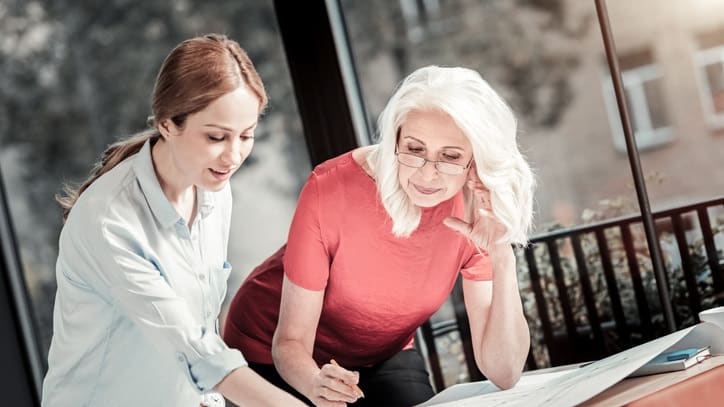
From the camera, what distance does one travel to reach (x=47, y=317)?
338 cm

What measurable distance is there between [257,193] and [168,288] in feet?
5.38

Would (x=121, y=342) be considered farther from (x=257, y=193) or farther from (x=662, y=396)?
(x=257, y=193)

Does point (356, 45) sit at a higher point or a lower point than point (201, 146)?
higher

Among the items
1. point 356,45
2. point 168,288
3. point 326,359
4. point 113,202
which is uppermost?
point 356,45

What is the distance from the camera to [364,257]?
1.82 meters

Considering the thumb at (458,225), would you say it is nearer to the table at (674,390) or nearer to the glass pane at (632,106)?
the table at (674,390)

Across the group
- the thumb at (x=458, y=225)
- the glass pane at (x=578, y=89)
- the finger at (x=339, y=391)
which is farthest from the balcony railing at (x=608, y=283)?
the finger at (x=339, y=391)

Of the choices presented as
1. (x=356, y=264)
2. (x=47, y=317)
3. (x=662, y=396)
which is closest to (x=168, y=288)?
(x=356, y=264)

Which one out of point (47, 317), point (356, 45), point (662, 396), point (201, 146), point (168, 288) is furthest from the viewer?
point (47, 317)

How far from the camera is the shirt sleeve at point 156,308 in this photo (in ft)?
4.58

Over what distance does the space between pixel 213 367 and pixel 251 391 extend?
71 mm

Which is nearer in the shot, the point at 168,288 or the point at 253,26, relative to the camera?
the point at 168,288

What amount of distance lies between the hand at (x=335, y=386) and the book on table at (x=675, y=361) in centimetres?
44

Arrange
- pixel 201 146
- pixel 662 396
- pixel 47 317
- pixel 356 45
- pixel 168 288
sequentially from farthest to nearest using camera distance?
pixel 47 317, pixel 356 45, pixel 201 146, pixel 168 288, pixel 662 396
